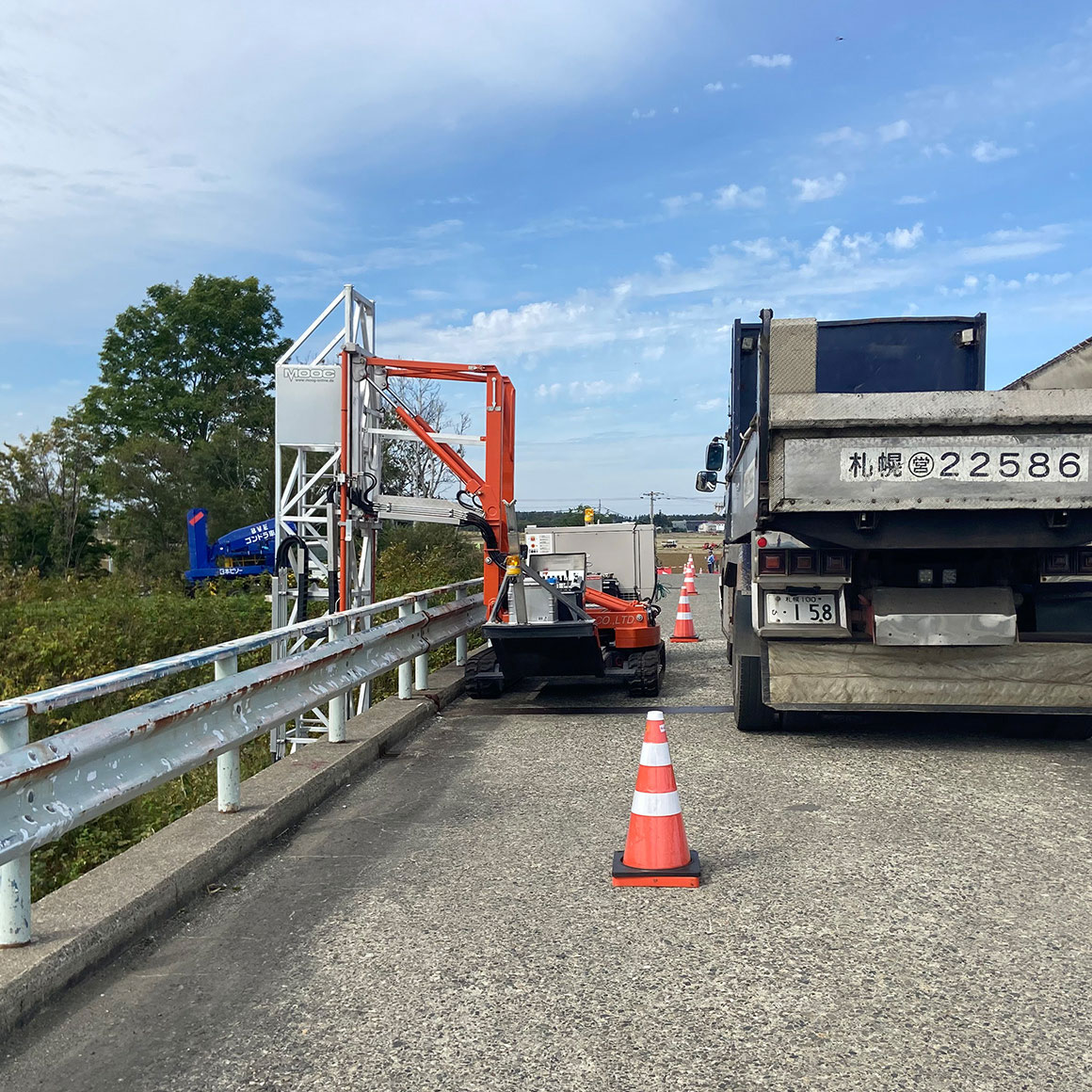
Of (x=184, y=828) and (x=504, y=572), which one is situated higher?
(x=504, y=572)

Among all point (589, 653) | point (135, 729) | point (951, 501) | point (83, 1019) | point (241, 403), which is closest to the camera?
point (83, 1019)

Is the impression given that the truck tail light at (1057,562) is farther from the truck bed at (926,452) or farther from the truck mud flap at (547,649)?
the truck mud flap at (547,649)

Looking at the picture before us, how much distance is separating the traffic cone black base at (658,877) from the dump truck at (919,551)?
282 centimetres

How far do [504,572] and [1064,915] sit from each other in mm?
6684

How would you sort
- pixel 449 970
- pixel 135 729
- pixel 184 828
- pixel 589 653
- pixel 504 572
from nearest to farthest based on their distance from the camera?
pixel 449 970 → pixel 135 729 → pixel 184 828 → pixel 589 653 → pixel 504 572

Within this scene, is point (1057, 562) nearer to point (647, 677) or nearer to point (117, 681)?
point (647, 677)

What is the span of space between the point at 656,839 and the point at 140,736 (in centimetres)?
233

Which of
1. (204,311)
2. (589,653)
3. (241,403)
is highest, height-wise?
(204,311)

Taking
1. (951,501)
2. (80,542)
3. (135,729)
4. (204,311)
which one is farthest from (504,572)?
(204,311)

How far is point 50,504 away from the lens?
145 ft

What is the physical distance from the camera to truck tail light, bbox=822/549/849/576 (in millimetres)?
7752

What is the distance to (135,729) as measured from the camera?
4422 millimetres

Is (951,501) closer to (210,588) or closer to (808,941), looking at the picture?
(808,941)

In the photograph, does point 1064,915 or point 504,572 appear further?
point 504,572
